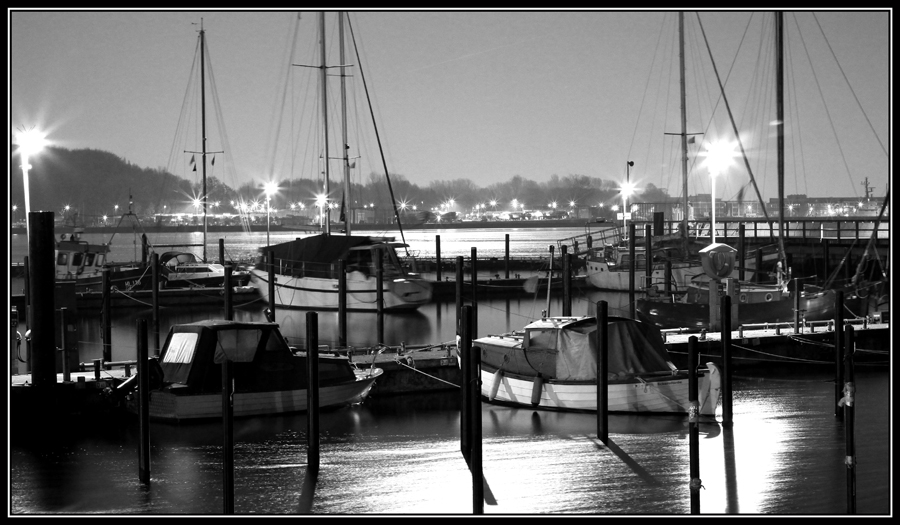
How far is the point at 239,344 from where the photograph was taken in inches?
663

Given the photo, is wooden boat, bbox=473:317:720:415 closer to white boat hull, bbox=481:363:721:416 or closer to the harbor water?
white boat hull, bbox=481:363:721:416

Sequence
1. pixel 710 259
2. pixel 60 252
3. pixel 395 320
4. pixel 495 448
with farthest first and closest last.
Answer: pixel 60 252, pixel 395 320, pixel 710 259, pixel 495 448

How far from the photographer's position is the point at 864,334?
23234mm

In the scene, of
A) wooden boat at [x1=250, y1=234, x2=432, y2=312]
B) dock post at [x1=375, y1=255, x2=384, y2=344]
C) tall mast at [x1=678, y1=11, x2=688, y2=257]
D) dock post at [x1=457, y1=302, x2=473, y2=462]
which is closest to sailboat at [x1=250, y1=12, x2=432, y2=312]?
wooden boat at [x1=250, y1=234, x2=432, y2=312]

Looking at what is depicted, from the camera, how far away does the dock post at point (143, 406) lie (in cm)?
1296

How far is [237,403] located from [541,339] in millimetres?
6022

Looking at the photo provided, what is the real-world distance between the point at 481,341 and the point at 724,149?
34.3 ft

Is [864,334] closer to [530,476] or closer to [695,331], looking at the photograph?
[695,331]

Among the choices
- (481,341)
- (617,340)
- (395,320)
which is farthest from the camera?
(395,320)

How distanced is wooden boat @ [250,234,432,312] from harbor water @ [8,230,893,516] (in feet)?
57.9

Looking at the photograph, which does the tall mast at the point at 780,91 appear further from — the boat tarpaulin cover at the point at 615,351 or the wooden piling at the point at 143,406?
the wooden piling at the point at 143,406

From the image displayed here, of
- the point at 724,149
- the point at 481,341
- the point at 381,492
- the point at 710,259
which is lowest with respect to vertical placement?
the point at 381,492

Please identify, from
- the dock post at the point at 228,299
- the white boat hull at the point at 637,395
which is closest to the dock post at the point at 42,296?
the white boat hull at the point at 637,395

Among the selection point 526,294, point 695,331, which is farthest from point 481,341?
point 526,294
